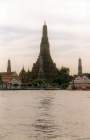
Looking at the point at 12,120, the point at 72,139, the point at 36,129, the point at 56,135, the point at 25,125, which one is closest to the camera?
the point at 72,139

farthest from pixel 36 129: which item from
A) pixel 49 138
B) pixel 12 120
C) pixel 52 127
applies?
pixel 12 120

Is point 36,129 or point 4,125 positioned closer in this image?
point 36,129

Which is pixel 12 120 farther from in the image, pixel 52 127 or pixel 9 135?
pixel 9 135

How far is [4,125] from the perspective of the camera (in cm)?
3497

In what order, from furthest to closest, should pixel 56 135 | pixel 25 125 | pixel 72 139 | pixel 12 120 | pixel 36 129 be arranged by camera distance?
pixel 12 120 → pixel 25 125 → pixel 36 129 → pixel 56 135 → pixel 72 139

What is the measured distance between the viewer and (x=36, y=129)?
31.9 m

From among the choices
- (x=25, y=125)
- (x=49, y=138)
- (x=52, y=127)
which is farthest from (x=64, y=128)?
(x=49, y=138)

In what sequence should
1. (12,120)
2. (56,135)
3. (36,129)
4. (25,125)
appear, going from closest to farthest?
1. (56,135)
2. (36,129)
3. (25,125)
4. (12,120)

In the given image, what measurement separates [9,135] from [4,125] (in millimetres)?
5751

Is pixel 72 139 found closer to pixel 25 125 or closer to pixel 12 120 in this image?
pixel 25 125

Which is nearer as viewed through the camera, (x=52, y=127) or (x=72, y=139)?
(x=72, y=139)

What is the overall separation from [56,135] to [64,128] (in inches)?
156

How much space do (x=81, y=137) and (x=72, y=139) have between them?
989 millimetres

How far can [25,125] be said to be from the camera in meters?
34.8
